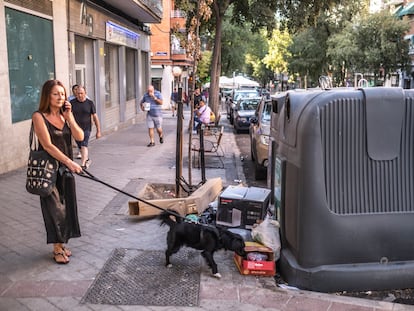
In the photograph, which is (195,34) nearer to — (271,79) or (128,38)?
(128,38)

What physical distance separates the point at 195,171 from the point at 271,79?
79.8m

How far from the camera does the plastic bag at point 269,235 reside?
15.0 ft

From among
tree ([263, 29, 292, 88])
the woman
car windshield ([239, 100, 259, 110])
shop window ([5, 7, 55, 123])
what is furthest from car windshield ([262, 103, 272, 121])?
tree ([263, 29, 292, 88])

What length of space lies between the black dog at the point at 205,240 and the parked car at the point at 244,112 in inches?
593

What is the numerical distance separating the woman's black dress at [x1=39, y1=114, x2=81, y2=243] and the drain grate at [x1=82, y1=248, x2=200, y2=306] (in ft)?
1.78

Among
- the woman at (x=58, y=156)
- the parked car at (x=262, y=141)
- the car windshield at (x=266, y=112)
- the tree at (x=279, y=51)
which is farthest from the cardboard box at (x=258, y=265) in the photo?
the tree at (x=279, y=51)

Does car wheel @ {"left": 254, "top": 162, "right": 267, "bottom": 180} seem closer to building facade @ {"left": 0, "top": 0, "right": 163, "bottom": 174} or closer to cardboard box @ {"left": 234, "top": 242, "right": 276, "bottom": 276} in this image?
building facade @ {"left": 0, "top": 0, "right": 163, "bottom": 174}

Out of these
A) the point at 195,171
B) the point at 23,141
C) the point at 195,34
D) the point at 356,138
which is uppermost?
the point at 195,34

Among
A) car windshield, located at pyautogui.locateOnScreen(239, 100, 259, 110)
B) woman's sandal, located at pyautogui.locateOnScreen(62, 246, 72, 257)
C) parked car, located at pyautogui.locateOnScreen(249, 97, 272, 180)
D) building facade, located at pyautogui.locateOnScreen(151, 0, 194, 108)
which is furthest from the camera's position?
building facade, located at pyautogui.locateOnScreen(151, 0, 194, 108)

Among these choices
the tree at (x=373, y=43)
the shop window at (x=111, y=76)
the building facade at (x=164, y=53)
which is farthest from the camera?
the building facade at (x=164, y=53)

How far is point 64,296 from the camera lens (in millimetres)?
3922

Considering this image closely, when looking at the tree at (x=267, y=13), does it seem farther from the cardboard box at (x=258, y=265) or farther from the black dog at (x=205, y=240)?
the cardboard box at (x=258, y=265)

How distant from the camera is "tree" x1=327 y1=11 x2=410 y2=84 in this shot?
32.4 m

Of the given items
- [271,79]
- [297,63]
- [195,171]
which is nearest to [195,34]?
[195,171]
